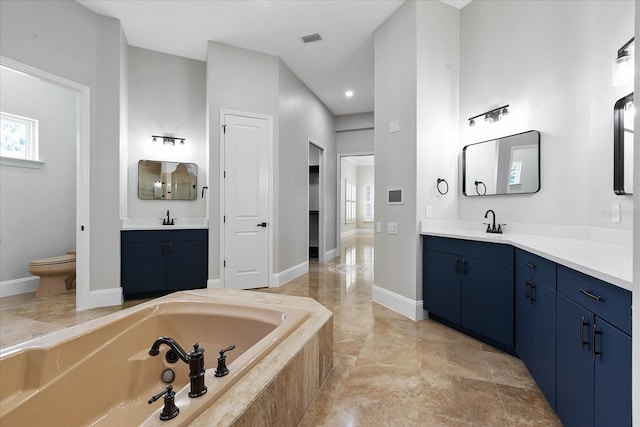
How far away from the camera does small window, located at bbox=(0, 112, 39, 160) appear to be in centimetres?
→ 382

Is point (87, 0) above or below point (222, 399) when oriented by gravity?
above

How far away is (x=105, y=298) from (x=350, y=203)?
31.5ft

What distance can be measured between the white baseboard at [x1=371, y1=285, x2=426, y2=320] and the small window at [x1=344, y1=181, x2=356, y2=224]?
771cm

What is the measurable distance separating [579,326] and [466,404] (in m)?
0.79

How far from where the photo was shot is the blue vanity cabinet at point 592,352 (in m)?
1.02

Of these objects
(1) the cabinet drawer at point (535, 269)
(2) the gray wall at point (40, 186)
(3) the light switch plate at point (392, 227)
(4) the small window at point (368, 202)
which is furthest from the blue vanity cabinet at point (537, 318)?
(4) the small window at point (368, 202)

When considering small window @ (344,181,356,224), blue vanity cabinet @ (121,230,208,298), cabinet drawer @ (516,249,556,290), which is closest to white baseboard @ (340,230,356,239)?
small window @ (344,181,356,224)

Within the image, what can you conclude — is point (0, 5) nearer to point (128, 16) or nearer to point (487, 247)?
point (128, 16)

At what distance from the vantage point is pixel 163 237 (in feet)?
12.1

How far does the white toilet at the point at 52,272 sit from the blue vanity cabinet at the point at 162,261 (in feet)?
2.87

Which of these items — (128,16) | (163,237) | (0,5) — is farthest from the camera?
(163,237)

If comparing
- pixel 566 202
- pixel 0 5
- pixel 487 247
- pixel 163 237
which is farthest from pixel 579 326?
pixel 0 5

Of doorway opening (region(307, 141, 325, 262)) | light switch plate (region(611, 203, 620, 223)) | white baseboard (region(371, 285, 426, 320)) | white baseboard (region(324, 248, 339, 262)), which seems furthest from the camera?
doorway opening (region(307, 141, 325, 262))

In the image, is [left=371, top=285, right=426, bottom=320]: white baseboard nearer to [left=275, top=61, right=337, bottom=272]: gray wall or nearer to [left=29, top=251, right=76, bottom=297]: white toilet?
[left=275, top=61, right=337, bottom=272]: gray wall
